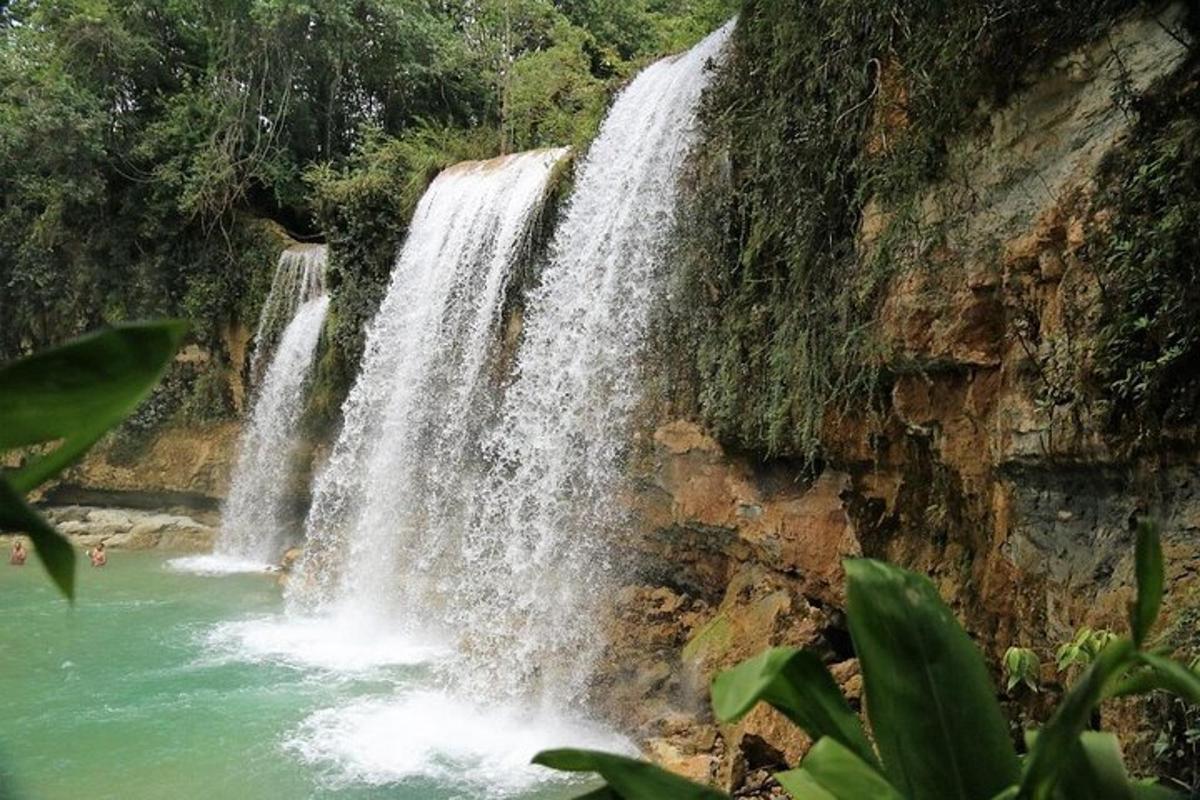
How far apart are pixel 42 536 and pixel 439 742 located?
18.5 feet

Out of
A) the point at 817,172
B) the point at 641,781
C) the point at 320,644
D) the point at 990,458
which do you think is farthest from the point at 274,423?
the point at 641,781

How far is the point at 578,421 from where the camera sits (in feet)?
22.0

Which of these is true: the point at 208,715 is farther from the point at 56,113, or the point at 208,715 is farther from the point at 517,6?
the point at 517,6

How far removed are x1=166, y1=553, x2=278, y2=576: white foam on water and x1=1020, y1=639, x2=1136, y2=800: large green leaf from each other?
1152 centimetres

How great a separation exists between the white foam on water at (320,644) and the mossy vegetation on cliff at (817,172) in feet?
12.4

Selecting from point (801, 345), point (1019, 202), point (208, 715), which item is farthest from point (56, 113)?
point (1019, 202)

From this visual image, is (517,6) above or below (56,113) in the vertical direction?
above

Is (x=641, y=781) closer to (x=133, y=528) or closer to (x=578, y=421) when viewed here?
(x=578, y=421)

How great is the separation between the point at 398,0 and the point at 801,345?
1196cm

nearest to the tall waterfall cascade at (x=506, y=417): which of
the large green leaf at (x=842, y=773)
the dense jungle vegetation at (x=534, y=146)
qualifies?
the dense jungle vegetation at (x=534, y=146)

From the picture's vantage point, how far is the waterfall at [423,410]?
8391mm

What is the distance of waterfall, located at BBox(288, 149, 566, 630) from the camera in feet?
27.5

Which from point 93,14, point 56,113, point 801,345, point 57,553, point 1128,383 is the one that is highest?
point 93,14

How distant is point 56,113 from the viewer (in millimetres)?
12852
